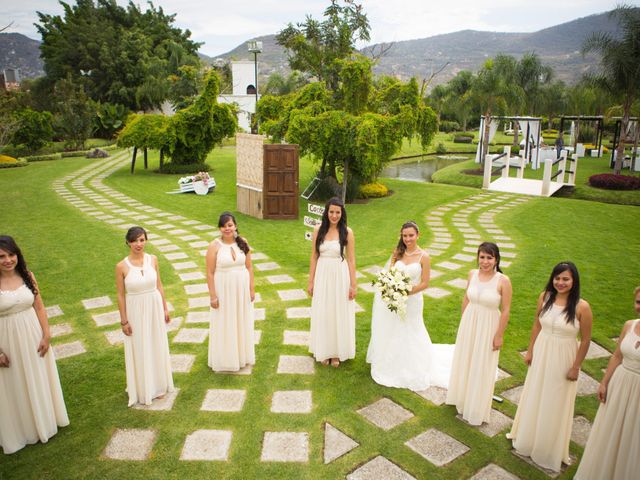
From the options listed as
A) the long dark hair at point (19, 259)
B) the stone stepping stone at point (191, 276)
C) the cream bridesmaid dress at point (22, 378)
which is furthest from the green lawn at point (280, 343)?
the long dark hair at point (19, 259)

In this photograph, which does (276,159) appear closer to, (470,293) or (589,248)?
(589,248)

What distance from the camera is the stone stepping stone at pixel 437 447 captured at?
3918mm

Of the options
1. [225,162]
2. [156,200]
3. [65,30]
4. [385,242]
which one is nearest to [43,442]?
[385,242]

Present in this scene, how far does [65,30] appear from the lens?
1766 inches

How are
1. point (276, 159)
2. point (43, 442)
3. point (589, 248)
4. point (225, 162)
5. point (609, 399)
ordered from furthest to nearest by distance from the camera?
point (225, 162) → point (276, 159) → point (589, 248) → point (43, 442) → point (609, 399)

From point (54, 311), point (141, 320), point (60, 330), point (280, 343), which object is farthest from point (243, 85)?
point (141, 320)

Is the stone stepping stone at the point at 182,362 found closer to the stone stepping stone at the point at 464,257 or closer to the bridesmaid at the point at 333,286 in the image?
the bridesmaid at the point at 333,286

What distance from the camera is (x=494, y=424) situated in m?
4.38

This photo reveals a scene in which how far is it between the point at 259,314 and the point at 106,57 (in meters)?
44.3

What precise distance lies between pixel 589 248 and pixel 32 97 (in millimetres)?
48670

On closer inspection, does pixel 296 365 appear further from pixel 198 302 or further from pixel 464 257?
pixel 464 257

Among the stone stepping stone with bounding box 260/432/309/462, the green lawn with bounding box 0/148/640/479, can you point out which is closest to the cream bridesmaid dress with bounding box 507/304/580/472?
the green lawn with bounding box 0/148/640/479

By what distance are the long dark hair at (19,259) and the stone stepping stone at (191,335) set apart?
231 centimetres

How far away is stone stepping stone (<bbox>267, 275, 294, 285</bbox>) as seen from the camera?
812 centimetres
